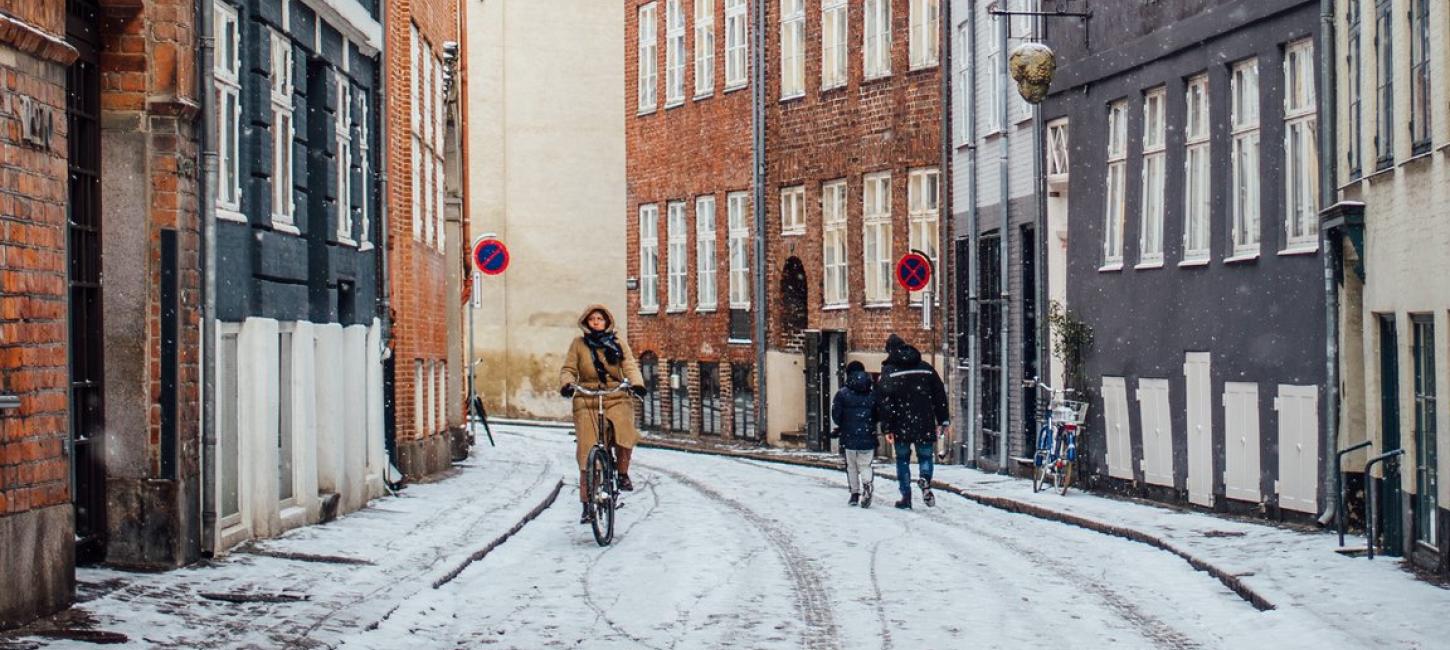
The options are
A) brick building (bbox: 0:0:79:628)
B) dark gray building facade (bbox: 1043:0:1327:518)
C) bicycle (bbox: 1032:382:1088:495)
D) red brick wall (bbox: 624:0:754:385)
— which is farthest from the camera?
red brick wall (bbox: 624:0:754:385)

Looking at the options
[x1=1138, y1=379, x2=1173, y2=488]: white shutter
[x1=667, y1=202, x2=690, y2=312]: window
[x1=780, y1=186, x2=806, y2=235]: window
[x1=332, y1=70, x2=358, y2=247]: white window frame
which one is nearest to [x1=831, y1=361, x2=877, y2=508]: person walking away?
[x1=1138, y1=379, x2=1173, y2=488]: white shutter

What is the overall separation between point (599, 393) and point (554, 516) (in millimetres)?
3458

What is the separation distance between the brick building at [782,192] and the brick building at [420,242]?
710 centimetres

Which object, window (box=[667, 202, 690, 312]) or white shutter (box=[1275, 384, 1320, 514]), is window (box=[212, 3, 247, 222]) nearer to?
white shutter (box=[1275, 384, 1320, 514])

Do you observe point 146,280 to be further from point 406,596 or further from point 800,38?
point 800,38

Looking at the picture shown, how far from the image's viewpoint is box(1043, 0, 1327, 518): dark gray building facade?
21016mm

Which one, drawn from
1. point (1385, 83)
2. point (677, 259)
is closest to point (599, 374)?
point (1385, 83)

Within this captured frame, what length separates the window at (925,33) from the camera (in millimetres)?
36594

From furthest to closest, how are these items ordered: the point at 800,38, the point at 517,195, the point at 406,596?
the point at 517,195 < the point at 800,38 < the point at 406,596

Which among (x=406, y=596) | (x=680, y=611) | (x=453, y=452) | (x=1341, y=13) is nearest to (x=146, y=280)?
(x=406, y=596)

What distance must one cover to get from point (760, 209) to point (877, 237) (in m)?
4.80

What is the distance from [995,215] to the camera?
3238 centimetres

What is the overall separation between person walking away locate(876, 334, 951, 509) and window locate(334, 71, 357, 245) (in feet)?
18.3

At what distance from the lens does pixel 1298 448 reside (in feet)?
68.2
